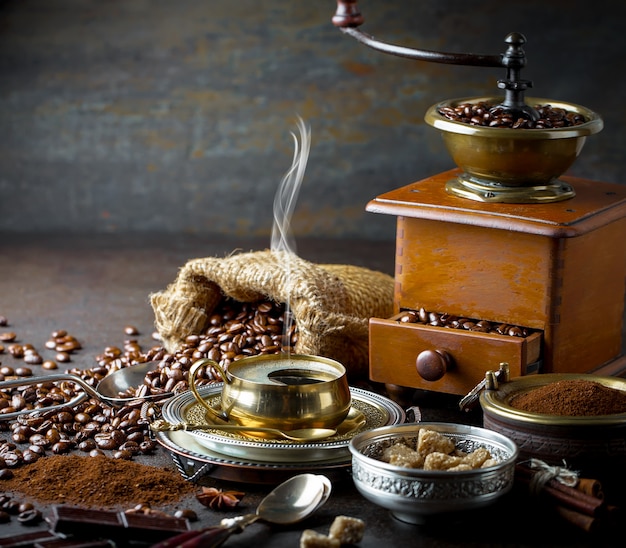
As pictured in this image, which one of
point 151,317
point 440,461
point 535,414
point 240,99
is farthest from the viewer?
point 240,99

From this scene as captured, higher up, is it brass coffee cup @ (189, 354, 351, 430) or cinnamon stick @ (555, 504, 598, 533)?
brass coffee cup @ (189, 354, 351, 430)

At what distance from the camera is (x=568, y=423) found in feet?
6.17

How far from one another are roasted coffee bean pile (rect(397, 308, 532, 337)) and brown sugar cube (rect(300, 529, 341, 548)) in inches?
30.1

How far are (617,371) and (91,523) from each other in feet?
4.58

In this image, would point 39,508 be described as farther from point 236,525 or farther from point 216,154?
point 216,154

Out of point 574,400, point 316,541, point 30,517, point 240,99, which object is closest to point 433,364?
point 574,400

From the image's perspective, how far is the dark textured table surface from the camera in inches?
72.1

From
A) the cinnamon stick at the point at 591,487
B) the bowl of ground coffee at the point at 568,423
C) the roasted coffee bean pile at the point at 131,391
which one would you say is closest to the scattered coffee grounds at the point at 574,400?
the bowl of ground coffee at the point at 568,423

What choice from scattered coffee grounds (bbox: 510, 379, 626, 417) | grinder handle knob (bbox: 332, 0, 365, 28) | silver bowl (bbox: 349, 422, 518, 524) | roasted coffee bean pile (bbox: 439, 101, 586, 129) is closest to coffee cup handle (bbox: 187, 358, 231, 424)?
silver bowl (bbox: 349, 422, 518, 524)

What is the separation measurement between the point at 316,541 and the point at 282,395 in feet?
1.14

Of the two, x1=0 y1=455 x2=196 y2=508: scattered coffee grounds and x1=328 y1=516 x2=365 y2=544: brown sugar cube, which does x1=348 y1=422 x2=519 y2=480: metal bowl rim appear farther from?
x1=0 y1=455 x2=196 y2=508: scattered coffee grounds

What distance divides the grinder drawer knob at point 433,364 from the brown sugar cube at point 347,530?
59 cm

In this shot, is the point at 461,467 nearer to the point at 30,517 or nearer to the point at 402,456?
the point at 402,456

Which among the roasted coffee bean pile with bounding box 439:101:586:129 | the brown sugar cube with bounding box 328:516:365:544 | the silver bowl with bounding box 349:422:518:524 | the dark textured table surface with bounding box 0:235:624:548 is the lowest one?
the dark textured table surface with bounding box 0:235:624:548
